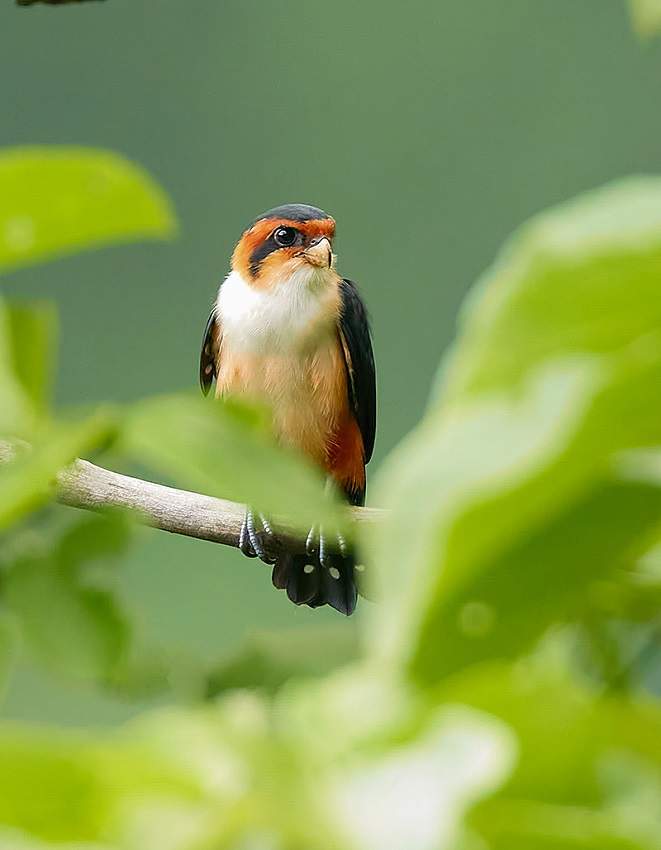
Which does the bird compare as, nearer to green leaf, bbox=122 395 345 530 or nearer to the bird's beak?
the bird's beak

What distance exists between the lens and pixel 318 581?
1.52 metres

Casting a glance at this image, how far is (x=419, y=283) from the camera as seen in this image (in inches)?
154

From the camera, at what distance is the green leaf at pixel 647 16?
180 millimetres

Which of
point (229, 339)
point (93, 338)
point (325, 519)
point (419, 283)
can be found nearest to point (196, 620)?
point (93, 338)

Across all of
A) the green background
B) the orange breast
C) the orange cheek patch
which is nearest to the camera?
the orange breast

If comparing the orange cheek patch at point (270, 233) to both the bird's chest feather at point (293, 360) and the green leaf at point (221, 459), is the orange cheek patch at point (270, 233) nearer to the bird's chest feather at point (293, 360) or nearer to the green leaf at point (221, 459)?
the bird's chest feather at point (293, 360)

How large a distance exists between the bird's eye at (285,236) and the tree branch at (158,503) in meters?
0.96

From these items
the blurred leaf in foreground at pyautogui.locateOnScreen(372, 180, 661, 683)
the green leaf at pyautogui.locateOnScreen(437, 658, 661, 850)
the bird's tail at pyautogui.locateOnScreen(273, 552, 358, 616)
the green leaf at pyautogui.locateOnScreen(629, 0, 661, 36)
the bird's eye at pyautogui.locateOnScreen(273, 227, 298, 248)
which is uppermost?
the bird's eye at pyautogui.locateOnScreen(273, 227, 298, 248)

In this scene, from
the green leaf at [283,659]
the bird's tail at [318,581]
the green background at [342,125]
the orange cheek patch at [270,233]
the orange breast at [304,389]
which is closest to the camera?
the green leaf at [283,659]

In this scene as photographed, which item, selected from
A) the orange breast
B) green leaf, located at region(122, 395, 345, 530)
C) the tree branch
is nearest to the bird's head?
the orange breast

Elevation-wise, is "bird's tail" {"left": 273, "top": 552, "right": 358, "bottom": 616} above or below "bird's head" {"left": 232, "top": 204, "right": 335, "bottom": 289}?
below

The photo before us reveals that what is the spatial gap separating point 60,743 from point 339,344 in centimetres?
154

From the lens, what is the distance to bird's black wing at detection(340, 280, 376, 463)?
5.43 feet

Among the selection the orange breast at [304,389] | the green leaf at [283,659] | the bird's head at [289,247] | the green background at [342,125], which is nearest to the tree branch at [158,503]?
the green leaf at [283,659]
